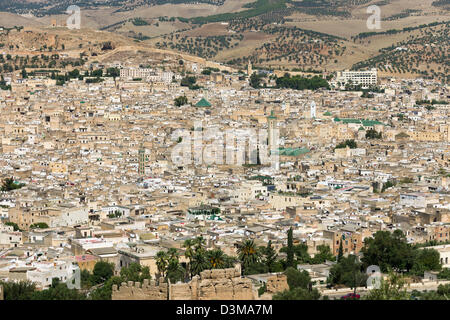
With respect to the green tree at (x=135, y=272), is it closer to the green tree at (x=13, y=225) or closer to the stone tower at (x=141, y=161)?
the green tree at (x=13, y=225)

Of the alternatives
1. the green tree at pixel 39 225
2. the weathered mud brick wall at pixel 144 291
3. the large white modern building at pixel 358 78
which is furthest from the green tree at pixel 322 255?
the large white modern building at pixel 358 78

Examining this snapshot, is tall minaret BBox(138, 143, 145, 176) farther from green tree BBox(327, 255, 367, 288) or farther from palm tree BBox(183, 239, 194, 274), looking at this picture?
green tree BBox(327, 255, 367, 288)

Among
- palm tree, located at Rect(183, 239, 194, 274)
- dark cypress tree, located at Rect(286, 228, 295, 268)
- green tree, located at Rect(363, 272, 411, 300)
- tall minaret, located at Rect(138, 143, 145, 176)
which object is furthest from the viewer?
tall minaret, located at Rect(138, 143, 145, 176)

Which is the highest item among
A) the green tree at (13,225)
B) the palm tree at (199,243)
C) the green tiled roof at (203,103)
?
the green tiled roof at (203,103)

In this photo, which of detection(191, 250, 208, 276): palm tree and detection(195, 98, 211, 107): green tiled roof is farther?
detection(195, 98, 211, 107): green tiled roof

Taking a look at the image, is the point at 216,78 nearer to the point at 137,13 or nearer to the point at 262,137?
the point at 262,137

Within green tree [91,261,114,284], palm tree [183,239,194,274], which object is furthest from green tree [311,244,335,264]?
green tree [91,261,114,284]

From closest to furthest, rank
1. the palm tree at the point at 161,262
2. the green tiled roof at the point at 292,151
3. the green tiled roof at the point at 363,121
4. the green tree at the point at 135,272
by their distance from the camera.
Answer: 1. the green tree at the point at 135,272
2. the palm tree at the point at 161,262
3. the green tiled roof at the point at 292,151
4. the green tiled roof at the point at 363,121

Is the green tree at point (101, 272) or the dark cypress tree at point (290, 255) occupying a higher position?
the dark cypress tree at point (290, 255)
